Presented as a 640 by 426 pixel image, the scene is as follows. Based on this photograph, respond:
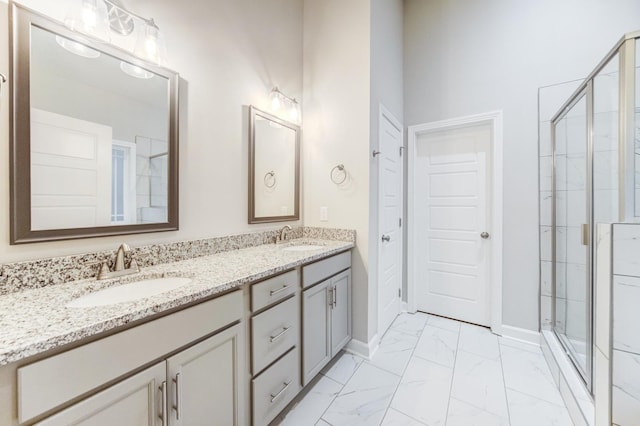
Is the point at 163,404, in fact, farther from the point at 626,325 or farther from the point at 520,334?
the point at 520,334

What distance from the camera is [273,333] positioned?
54.6 inches

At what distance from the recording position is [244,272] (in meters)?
1.25

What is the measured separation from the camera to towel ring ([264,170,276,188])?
210cm

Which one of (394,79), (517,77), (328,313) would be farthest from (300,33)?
(328,313)

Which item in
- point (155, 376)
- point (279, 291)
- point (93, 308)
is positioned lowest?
point (155, 376)

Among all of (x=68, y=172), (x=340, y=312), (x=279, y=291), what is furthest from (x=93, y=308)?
(x=340, y=312)

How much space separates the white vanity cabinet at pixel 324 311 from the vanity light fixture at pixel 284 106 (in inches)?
49.1

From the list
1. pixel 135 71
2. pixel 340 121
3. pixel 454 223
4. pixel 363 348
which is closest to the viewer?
pixel 135 71

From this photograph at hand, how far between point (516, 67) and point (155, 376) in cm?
333

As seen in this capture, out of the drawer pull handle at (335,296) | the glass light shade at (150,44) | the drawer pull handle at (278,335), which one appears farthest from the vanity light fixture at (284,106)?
the drawer pull handle at (278,335)

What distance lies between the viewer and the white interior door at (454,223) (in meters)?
2.62

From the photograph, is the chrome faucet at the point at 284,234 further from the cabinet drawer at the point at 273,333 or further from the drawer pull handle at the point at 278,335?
the drawer pull handle at the point at 278,335

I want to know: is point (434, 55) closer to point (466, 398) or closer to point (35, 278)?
point (466, 398)

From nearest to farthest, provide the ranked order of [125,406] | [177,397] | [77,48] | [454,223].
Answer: [125,406], [177,397], [77,48], [454,223]
